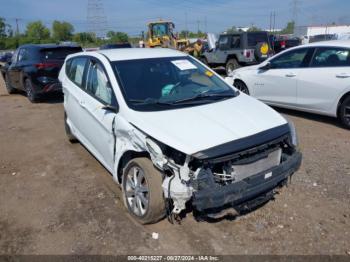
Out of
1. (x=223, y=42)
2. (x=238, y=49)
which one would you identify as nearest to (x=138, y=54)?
(x=238, y=49)

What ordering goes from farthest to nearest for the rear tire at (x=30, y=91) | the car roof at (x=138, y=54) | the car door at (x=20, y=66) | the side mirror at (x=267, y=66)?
the car door at (x=20, y=66)
the rear tire at (x=30, y=91)
the side mirror at (x=267, y=66)
the car roof at (x=138, y=54)

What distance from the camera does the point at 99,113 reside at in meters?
4.03

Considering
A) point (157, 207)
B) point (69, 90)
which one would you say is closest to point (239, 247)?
point (157, 207)

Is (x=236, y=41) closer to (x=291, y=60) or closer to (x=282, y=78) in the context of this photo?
(x=291, y=60)

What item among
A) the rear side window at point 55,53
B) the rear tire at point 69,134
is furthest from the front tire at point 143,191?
the rear side window at point 55,53

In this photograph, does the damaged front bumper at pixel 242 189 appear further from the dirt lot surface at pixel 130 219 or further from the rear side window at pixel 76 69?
the rear side window at pixel 76 69

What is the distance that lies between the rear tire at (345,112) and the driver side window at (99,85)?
14.4 feet

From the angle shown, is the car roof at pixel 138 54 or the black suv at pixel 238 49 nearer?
the car roof at pixel 138 54

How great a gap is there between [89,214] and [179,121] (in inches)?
58.7

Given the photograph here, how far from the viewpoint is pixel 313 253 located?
2.99 m

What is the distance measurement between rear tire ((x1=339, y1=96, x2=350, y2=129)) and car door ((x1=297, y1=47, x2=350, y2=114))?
149 millimetres

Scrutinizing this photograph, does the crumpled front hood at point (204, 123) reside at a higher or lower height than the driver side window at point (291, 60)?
lower

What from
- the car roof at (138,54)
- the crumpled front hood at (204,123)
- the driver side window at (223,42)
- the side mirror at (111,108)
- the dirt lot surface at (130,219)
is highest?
the driver side window at (223,42)

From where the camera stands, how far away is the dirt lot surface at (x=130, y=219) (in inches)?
124
